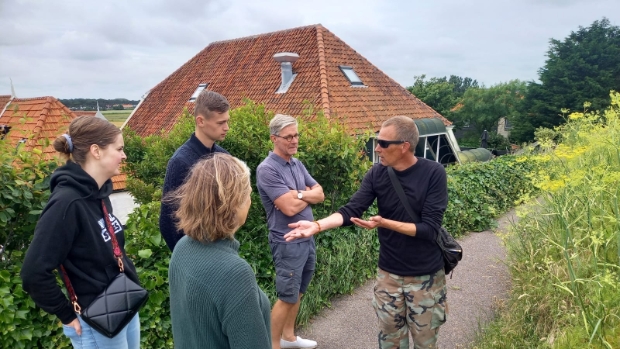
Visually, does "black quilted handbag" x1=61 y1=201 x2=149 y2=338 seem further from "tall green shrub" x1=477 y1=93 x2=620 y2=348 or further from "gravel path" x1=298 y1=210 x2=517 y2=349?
"tall green shrub" x1=477 y1=93 x2=620 y2=348

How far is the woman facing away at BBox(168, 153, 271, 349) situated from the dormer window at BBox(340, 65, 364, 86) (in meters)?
13.0

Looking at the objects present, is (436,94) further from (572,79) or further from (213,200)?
(213,200)

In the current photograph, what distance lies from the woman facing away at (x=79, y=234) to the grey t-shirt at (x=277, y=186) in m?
1.20

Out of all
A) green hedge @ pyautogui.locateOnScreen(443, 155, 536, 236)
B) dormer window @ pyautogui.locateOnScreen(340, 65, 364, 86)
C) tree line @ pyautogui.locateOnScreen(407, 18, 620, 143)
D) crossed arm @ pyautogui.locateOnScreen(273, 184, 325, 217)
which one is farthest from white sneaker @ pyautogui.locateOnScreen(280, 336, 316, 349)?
tree line @ pyautogui.locateOnScreen(407, 18, 620, 143)

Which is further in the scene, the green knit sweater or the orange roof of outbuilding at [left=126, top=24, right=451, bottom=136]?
the orange roof of outbuilding at [left=126, top=24, right=451, bottom=136]

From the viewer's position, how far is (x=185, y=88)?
Answer: 1836 cm

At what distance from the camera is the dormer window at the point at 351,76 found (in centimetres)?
1415

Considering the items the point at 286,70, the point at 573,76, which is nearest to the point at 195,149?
the point at 286,70

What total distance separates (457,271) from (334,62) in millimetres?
10356

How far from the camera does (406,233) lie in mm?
2631

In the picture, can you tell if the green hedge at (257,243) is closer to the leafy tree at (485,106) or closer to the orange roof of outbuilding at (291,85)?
the orange roof of outbuilding at (291,85)

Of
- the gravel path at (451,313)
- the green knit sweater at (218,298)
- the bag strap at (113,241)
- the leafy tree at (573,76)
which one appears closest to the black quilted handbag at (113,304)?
the bag strap at (113,241)

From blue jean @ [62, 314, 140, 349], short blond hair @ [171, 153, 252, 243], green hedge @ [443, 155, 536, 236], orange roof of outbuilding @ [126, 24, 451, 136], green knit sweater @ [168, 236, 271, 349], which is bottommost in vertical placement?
green hedge @ [443, 155, 536, 236]

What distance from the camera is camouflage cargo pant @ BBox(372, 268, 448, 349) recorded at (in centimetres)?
276
